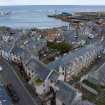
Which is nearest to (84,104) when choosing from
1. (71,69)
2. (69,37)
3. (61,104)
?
(61,104)

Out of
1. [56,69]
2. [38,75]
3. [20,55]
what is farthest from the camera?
[20,55]

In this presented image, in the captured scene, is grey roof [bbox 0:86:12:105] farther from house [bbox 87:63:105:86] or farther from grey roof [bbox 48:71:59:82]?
house [bbox 87:63:105:86]

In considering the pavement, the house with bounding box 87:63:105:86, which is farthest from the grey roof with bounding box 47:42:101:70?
the pavement

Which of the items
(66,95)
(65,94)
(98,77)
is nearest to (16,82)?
(65,94)

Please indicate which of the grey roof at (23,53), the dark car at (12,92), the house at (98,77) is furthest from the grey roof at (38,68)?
the house at (98,77)

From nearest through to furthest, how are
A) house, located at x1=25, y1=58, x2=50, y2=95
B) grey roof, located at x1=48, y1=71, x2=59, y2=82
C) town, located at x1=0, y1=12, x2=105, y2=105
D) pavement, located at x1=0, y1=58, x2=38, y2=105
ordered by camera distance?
town, located at x1=0, y1=12, x2=105, y2=105 → pavement, located at x1=0, y1=58, x2=38, y2=105 → grey roof, located at x1=48, y1=71, x2=59, y2=82 → house, located at x1=25, y1=58, x2=50, y2=95

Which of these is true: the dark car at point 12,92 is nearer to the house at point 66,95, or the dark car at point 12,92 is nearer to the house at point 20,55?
the house at point 66,95

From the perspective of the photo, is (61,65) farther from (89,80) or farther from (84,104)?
(84,104)

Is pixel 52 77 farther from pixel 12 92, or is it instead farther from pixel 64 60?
pixel 64 60

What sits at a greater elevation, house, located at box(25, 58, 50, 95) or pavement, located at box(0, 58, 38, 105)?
house, located at box(25, 58, 50, 95)
